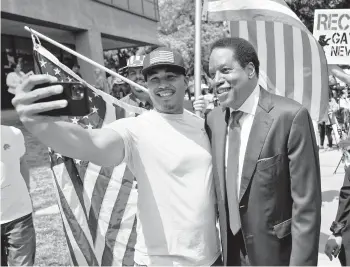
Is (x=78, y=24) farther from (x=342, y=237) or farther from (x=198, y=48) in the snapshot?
(x=342, y=237)

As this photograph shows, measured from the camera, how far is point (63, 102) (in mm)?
1576

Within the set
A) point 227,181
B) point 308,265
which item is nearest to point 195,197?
point 227,181

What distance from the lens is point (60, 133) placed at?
1762mm

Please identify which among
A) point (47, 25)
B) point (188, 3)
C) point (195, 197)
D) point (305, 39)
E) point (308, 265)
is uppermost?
point (188, 3)

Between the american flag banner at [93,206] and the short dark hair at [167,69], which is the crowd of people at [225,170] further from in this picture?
the american flag banner at [93,206]

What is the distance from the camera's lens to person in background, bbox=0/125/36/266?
3639 millimetres

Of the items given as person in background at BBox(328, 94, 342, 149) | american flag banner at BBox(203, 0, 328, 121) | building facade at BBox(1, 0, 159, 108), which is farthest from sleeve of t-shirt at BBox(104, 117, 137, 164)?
building facade at BBox(1, 0, 159, 108)

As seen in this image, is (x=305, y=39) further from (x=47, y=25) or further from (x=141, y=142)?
(x=47, y=25)

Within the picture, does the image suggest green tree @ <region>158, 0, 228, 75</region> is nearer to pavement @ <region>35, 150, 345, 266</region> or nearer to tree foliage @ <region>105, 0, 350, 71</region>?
tree foliage @ <region>105, 0, 350, 71</region>

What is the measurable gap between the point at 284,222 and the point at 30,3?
1169 cm

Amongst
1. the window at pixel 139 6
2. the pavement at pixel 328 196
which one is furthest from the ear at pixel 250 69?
the window at pixel 139 6

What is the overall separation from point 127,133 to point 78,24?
13.2 m

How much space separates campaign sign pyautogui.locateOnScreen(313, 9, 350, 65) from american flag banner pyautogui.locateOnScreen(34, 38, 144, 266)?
285cm

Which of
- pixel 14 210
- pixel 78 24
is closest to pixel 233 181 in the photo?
pixel 14 210
